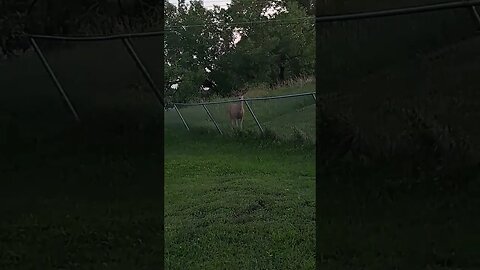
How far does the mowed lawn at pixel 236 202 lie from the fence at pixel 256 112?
0.07m

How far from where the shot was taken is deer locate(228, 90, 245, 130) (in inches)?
101

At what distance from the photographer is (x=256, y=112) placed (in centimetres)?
260

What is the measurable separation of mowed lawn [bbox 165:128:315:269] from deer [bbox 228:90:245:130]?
3.1 inches

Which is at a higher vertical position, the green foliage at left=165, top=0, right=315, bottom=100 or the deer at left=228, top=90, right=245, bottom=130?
the green foliage at left=165, top=0, right=315, bottom=100

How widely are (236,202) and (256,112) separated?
0.42 meters
